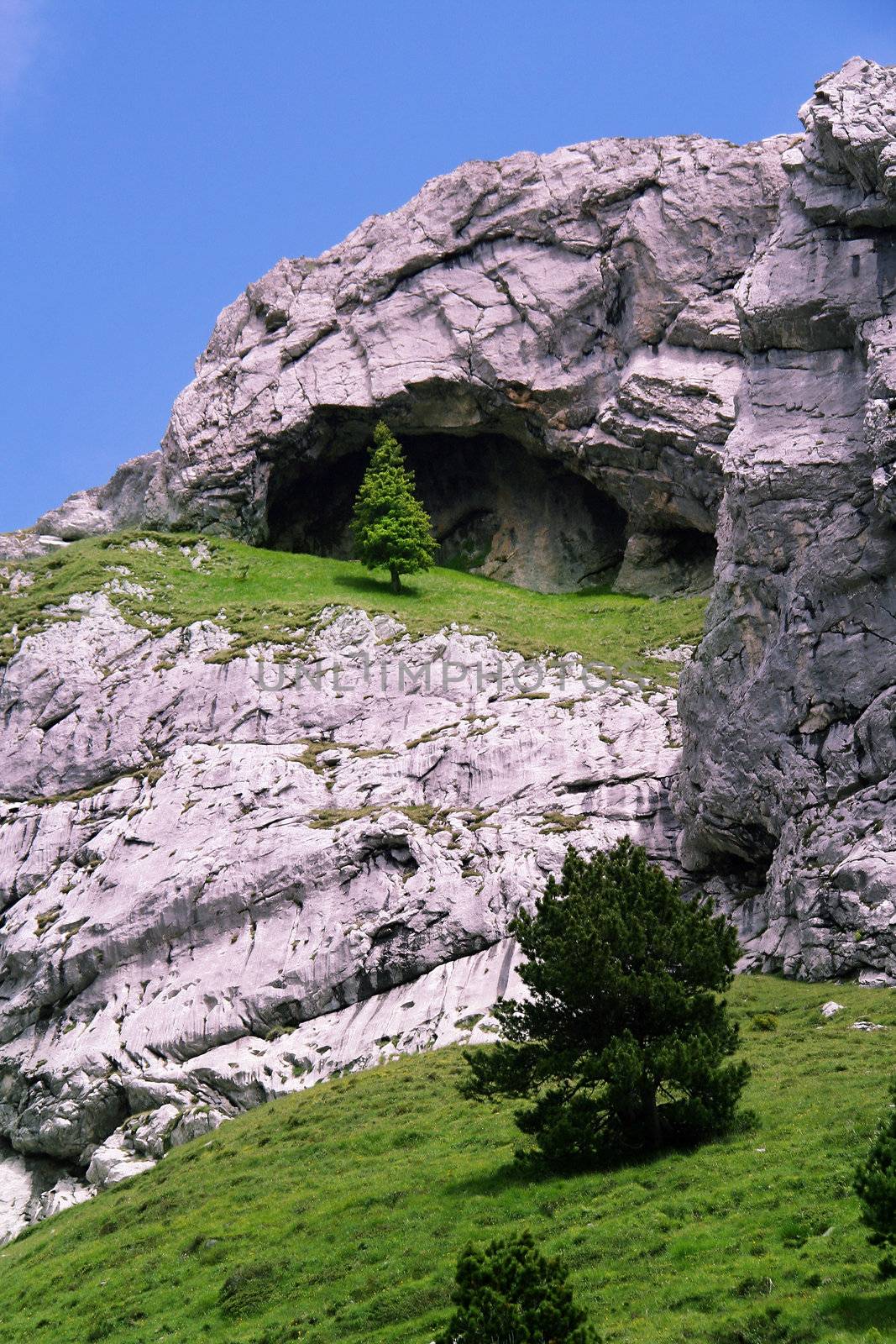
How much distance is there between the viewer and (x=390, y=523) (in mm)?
75562

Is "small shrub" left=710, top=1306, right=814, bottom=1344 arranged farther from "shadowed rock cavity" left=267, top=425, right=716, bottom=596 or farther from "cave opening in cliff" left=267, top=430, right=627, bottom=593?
"cave opening in cliff" left=267, top=430, right=627, bottom=593

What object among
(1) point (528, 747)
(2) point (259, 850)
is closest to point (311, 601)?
(1) point (528, 747)

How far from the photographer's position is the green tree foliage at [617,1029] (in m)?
27.1

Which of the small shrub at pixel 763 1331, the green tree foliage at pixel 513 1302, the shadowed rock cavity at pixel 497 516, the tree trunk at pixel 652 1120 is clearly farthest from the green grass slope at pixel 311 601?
the green tree foliage at pixel 513 1302

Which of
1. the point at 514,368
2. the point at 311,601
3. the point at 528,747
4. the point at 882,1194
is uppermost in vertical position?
the point at 514,368

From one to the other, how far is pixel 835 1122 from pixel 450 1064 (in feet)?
52.2

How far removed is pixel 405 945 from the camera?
152 ft

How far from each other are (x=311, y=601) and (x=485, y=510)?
21617 millimetres

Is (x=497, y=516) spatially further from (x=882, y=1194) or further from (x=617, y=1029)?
(x=882, y=1194)

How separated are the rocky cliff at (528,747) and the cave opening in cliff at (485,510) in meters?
5.90

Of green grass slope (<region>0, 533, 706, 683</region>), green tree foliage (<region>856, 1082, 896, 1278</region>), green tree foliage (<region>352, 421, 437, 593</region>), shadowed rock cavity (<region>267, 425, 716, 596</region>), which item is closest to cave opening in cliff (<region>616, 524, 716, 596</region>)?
shadowed rock cavity (<region>267, 425, 716, 596</region>)

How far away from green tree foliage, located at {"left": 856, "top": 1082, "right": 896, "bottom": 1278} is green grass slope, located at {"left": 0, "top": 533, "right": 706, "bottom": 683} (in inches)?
1711

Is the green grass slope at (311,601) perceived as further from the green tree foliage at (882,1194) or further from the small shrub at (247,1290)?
the green tree foliage at (882,1194)

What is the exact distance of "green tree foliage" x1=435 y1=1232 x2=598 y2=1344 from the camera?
1688cm
